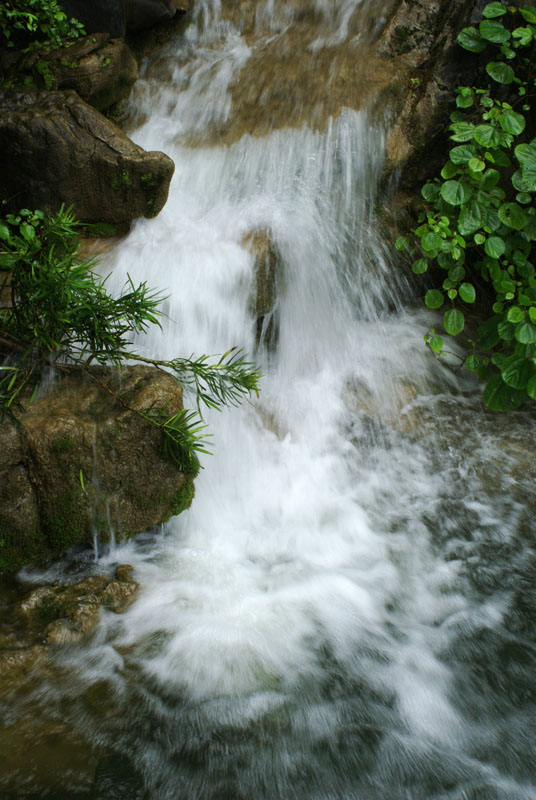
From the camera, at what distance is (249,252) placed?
14.0 ft

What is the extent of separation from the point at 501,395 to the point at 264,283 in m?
1.95

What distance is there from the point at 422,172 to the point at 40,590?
451 centimetres

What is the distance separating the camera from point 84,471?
2.69m

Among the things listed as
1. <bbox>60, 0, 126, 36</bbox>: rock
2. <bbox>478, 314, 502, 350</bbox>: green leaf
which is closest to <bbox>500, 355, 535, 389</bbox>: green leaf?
<bbox>478, 314, 502, 350</bbox>: green leaf

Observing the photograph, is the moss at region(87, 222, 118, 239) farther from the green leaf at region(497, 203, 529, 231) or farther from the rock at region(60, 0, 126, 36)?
the green leaf at region(497, 203, 529, 231)

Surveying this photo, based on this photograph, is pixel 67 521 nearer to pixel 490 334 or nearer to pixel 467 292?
pixel 467 292

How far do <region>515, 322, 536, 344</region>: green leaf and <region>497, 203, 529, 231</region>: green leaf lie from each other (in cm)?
68

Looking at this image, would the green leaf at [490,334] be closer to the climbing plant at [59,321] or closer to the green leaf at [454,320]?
the green leaf at [454,320]

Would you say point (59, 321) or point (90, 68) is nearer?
point (59, 321)

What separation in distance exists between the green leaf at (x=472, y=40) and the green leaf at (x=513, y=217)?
1265 mm

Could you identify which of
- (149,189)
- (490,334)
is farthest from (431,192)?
(149,189)

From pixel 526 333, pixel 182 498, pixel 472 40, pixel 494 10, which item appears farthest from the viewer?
pixel 472 40

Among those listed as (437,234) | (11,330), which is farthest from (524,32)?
(11,330)

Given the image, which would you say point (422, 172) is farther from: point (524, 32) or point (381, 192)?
point (524, 32)
